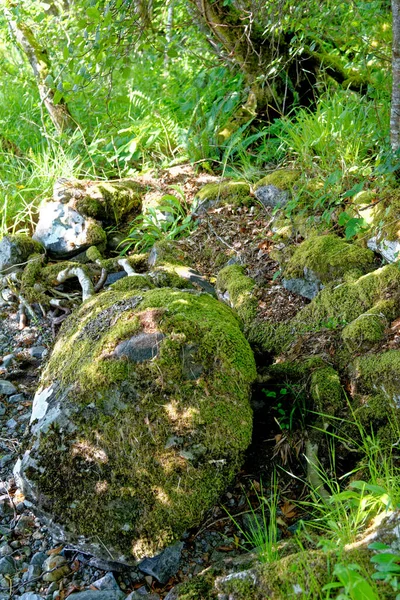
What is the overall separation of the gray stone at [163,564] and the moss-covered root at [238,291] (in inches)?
67.5

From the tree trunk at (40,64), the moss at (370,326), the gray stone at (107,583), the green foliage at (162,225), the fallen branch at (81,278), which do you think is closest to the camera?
the gray stone at (107,583)

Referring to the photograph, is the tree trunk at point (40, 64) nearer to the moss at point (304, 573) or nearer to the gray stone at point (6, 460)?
the gray stone at point (6, 460)

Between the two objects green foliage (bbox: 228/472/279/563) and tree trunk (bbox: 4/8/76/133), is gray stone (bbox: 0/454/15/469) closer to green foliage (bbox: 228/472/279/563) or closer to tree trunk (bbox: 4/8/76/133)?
green foliage (bbox: 228/472/279/563)

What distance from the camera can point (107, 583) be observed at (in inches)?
110

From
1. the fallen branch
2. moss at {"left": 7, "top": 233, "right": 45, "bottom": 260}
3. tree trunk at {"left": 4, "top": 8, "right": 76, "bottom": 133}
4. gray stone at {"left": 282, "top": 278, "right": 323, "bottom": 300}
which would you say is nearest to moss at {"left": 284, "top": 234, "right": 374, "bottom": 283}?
gray stone at {"left": 282, "top": 278, "right": 323, "bottom": 300}

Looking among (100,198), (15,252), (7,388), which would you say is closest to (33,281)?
(15,252)

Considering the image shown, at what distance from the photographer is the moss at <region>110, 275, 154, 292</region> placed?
14.3 feet

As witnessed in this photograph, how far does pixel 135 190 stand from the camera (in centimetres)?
598

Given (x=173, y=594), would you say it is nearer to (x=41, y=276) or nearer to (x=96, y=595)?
(x=96, y=595)

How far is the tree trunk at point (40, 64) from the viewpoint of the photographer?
21.6ft

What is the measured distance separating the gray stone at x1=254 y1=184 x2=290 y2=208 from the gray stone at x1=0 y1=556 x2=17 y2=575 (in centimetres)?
333

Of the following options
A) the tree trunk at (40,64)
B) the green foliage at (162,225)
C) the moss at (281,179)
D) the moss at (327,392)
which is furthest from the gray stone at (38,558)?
the tree trunk at (40,64)

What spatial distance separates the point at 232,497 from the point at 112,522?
70 centimetres

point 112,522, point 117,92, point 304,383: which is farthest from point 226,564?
point 117,92
